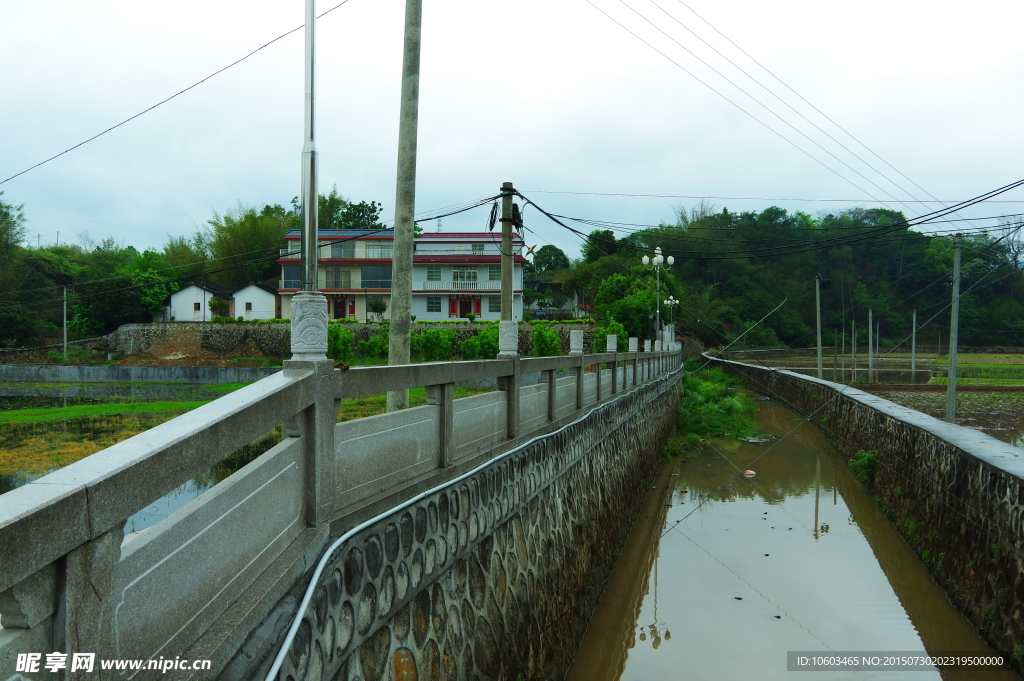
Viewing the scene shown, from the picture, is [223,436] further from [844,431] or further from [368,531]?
[844,431]

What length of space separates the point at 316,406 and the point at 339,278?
45.5m

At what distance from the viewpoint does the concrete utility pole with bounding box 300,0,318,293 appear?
4117 millimetres

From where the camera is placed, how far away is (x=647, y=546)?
11.1 m

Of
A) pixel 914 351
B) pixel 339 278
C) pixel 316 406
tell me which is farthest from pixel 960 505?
pixel 339 278

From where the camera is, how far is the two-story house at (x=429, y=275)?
46.8m

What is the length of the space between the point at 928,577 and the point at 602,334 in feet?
79.8

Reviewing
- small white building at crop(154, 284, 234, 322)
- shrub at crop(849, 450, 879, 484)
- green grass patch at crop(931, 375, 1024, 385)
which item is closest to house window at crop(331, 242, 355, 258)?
small white building at crop(154, 284, 234, 322)

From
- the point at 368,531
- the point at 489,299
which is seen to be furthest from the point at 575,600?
the point at 489,299

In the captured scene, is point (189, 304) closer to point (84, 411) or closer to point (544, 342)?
point (544, 342)

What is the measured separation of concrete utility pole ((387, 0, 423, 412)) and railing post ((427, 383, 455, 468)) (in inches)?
152

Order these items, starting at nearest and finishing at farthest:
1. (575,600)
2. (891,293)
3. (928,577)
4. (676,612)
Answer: (575,600)
(676,612)
(928,577)
(891,293)

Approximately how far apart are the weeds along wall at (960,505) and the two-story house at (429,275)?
111ft

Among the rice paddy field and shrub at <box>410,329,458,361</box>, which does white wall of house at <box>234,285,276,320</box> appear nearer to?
the rice paddy field

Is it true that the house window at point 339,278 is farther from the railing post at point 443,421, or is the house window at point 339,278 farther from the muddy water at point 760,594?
the railing post at point 443,421
